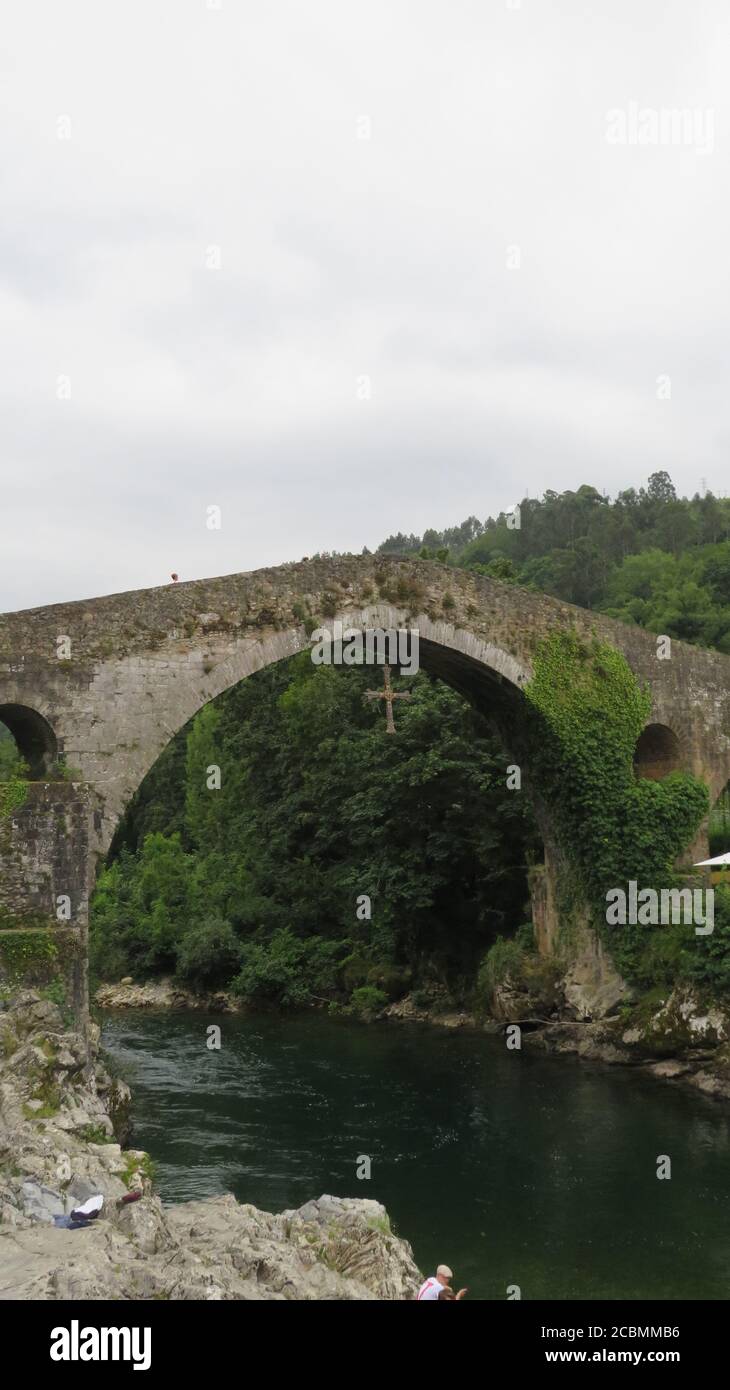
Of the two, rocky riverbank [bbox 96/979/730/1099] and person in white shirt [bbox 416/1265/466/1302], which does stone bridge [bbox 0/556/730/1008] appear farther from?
person in white shirt [bbox 416/1265/466/1302]

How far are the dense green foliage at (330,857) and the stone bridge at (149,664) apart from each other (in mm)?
3378

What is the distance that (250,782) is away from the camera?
29344 mm

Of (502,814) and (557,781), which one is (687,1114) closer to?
(557,781)

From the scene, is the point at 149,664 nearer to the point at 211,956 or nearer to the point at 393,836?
the point at 393,836

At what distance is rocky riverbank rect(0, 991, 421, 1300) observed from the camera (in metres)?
5.94

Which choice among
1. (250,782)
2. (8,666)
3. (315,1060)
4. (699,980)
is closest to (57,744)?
(8,666)

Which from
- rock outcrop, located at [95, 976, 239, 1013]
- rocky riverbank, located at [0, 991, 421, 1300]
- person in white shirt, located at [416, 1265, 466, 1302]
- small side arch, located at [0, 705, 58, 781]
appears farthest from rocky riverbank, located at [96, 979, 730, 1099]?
small side arch, located at [0, 705, 58, 781]

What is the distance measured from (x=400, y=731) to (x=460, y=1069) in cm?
704

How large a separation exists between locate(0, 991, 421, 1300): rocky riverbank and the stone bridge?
7.14 ft

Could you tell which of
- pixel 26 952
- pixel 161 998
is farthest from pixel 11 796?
pixel 161 998

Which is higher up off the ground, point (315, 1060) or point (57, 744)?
point (57, 744)

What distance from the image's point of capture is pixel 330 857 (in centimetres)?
2777

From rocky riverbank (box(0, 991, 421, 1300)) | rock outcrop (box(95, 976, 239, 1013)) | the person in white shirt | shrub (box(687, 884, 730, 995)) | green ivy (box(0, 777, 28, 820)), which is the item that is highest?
green ivy (box(0, 777, 28, 820))

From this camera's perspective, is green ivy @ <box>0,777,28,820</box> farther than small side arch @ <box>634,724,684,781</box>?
No
